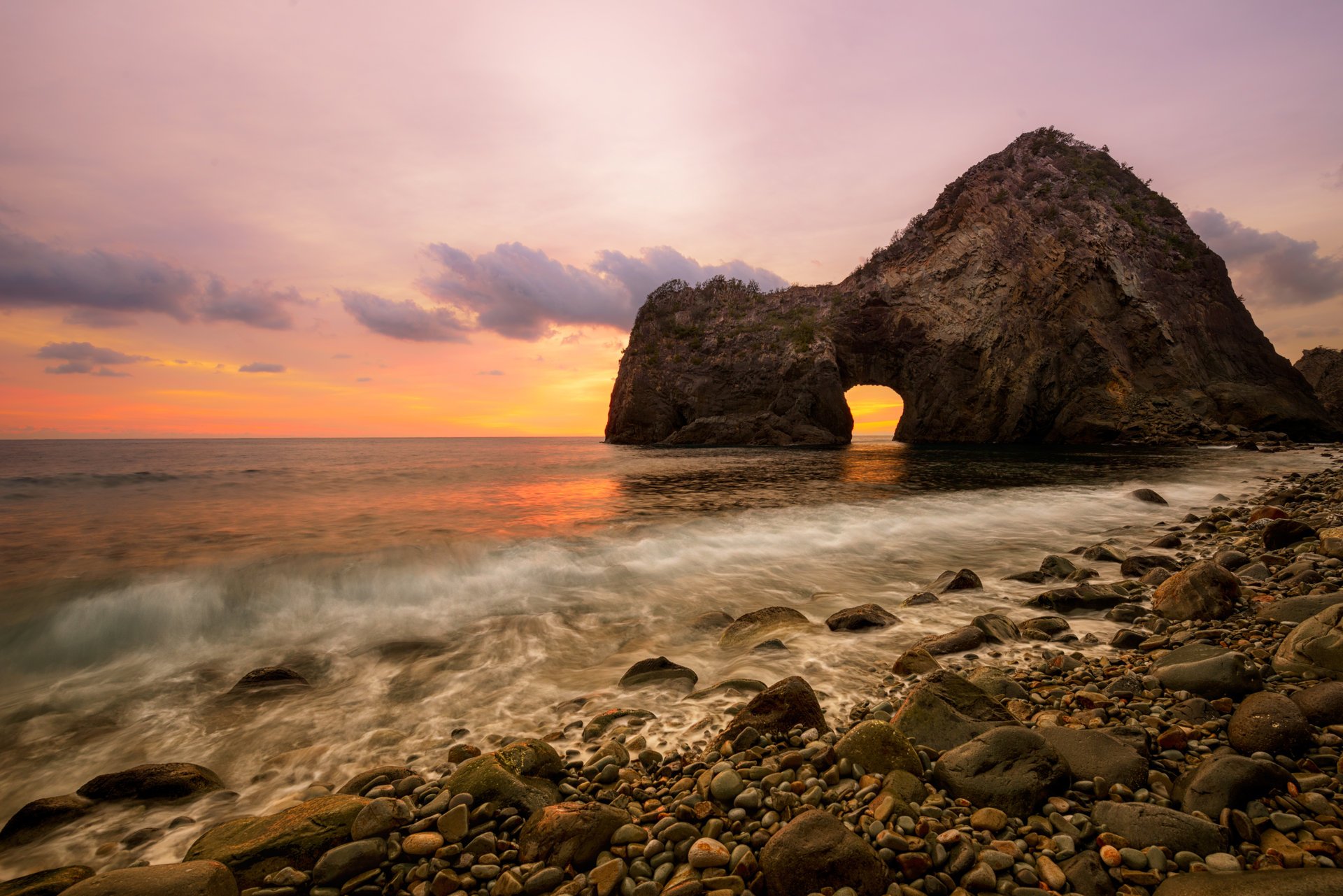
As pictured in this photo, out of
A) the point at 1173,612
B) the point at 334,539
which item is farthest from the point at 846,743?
the point at 334,539

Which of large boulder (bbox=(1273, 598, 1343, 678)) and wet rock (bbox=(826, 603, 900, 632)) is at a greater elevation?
large boulder (bbox=(1273, 598, 1343, 678))

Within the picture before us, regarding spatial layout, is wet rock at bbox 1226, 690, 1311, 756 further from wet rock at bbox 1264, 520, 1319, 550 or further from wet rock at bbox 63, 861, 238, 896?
wet rock at bbox 1264, 520, 1319, 550

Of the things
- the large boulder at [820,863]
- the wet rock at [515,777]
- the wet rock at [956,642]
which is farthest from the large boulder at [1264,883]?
the wet rock at [956,642]

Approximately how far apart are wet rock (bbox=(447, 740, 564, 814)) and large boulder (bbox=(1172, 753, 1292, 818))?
324 cm

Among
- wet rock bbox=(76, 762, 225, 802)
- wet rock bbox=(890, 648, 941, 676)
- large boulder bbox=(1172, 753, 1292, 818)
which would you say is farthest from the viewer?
wet rock bbox=(890, 648, 941, 676)

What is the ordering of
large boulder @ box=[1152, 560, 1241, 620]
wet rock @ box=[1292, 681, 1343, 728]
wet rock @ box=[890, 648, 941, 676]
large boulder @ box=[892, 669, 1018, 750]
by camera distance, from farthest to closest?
large boulder @ box=[1152, 560, 1241, 620] < wet rock @ box=[890, 648, 941, 676] < large boulder @ box=[892, 669, 1018, 750] < wet rock @ box=[1292, 681, 1343, 728]

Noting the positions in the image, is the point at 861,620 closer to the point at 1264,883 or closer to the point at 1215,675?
the point at 1215,675

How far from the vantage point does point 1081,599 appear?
6.17m

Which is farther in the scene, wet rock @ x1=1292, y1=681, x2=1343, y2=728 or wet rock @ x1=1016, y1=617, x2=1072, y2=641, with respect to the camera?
wet rock @ x1=1016, y1=617, x2=1072, y2=641

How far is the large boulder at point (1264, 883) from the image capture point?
71.2 inches

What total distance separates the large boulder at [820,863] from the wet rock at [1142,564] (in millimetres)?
7686

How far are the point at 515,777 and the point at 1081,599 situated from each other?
662cm

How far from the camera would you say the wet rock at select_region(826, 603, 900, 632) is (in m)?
6.04

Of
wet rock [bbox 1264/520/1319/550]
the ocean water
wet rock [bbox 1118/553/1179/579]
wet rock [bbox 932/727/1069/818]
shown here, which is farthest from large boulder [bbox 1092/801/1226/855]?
wet rock [bbox 1264/520/1319/550]
